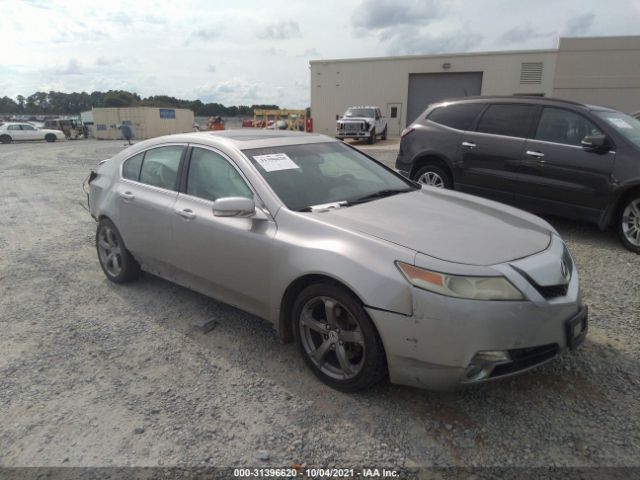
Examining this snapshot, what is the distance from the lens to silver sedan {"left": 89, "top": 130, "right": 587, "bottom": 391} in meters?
2.35

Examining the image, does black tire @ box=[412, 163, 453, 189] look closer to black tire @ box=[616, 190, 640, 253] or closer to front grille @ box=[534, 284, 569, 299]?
black tire @ box=[616, 190, 640, 253]

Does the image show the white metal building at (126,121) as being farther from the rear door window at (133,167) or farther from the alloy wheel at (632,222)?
the alloy wheel at (632,222)

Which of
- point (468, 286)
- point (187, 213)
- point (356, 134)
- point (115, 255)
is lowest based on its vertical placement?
point (115, 255)

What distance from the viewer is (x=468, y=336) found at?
230cm

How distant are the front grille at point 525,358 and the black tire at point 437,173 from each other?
4.54 metres

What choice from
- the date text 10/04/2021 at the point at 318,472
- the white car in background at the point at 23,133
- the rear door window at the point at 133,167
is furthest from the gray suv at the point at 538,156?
the white car in background at the point at 23,133

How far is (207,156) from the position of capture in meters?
3.61

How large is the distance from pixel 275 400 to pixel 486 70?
31.2 m

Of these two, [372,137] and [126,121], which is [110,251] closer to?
[372,137]

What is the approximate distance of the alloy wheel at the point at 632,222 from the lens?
5.11 m

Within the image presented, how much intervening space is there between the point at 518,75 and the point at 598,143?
27.4m

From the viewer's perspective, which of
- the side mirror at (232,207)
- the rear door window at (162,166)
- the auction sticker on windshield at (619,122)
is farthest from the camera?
the auction sticker on windshield at (619,122)

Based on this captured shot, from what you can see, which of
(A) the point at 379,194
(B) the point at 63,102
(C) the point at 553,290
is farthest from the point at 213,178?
(B) the point at 63,102

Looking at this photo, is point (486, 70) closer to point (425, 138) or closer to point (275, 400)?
point (425, 138)
